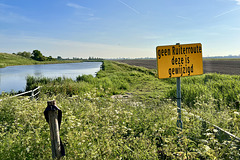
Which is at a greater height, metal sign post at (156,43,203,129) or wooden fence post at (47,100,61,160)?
metal sign post at (156,43,203,129)

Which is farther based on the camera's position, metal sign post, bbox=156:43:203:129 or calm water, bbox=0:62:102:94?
calm water, bbox=0:62:102:94

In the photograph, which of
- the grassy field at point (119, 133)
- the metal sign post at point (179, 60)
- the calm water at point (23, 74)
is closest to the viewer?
the grassy field at point (119, 133)

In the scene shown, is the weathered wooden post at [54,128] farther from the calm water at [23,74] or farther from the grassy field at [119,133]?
the calm water at [23,74]

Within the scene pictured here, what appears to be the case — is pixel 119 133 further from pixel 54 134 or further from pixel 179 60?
pixel 179 60

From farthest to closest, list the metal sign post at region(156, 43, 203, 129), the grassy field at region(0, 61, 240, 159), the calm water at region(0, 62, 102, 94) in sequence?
1. the calm water at region(0, 62, 102, 94)
2. the metal sign post at region(156, 43, 203, 129)
3. the grassy field at region(0, 61, 240, 159)

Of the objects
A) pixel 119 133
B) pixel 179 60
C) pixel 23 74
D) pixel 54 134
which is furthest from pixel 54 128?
pixel 23 74

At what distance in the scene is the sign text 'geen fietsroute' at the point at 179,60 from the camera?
3.24m

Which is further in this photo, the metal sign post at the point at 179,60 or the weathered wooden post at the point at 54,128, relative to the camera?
the metal sign post at the point at 179,60

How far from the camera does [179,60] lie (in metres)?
3.33

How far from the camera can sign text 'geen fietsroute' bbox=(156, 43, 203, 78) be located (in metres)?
3.24

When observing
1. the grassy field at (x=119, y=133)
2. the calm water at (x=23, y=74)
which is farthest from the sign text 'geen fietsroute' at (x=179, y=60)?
the calm water at (x=23, y=74)

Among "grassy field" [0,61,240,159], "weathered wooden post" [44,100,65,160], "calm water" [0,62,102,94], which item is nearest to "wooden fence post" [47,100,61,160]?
"weathered wooden post" [44,100,65,160]

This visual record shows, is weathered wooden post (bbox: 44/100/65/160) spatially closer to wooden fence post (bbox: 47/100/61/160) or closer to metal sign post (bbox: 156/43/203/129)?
wooden fence post (bbox: 47/100/61/160)

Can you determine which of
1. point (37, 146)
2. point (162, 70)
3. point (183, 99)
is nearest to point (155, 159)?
point (162, 70)
